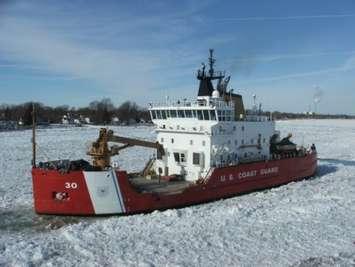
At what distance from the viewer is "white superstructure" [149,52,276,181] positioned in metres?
16.8

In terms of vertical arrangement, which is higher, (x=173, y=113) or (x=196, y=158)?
(x=173, y=113)

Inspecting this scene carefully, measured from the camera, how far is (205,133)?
650 inches

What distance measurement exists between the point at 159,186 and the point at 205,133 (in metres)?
2.65

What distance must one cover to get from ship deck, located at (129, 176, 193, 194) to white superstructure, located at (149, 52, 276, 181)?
2.73 ft

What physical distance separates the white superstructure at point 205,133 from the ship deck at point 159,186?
2.73ft

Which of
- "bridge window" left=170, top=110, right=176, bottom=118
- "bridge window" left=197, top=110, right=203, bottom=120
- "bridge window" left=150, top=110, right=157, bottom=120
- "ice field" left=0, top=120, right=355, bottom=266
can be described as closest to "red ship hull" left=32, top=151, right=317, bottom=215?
"ice field" left=0, top=120, right=355, bottom=266

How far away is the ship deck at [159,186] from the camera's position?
591 inches

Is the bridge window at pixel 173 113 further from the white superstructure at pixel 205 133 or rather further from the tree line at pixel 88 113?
the tree line at pixel 88 113

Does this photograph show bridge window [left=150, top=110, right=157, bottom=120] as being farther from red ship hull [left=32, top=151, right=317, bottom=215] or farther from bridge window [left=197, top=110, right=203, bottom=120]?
red ship hull [left=32, top=151, right=317, bottom=215]

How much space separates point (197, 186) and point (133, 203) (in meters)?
2.64

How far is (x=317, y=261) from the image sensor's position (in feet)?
30.9

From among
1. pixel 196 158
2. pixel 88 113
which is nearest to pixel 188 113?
pixel 196 158

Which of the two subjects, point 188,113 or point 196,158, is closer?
point 196,158

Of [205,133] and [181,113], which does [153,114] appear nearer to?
[181,113]
